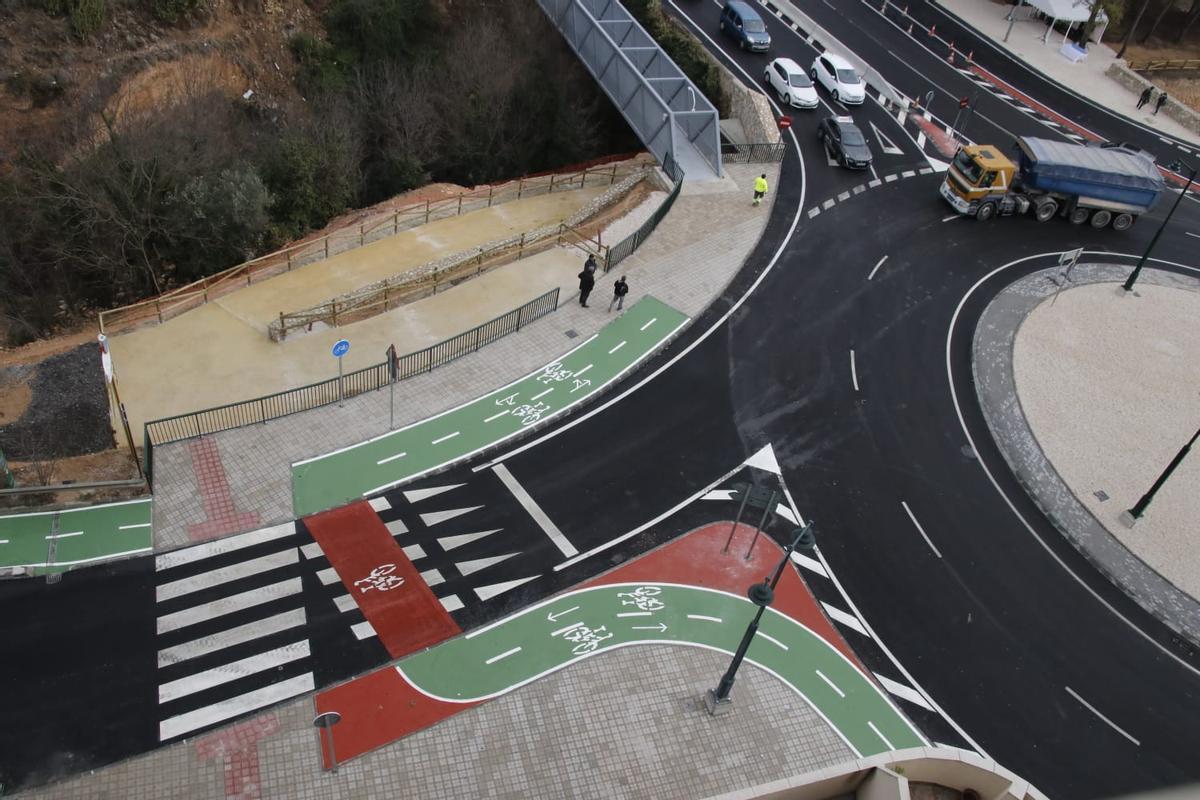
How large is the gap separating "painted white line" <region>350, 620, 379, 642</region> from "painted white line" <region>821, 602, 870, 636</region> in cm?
1065

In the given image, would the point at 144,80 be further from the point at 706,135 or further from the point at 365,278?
the point at 706,135

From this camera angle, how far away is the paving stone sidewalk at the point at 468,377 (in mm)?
22047

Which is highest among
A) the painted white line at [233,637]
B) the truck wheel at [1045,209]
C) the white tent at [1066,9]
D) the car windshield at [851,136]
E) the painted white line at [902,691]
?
the white tent at [1066,9]

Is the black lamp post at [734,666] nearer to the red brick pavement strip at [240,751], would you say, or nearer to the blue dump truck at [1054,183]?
the red brick pavement strip at [240,751]

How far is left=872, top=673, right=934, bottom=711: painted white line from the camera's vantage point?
20297 mm

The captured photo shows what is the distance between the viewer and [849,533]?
23.8 meters

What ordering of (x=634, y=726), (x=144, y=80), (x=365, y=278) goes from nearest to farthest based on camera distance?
(x=634, y=726) → (x=365, y=278) → (x=144, y=80)

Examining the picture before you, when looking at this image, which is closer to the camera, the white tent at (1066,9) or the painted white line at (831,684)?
the painted white line at (831,684)

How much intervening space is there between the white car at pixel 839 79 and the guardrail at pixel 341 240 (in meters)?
10.4

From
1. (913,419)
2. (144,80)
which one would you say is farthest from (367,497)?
(144,80)

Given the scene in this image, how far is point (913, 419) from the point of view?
89.8ft

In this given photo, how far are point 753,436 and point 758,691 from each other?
26.7 ft

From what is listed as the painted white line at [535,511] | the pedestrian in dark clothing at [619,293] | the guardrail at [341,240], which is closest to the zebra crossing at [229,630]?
the painted white line at [535,511]

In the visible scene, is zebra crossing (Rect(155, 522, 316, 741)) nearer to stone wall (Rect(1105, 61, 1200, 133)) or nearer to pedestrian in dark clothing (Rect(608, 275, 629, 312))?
pedestrian in dark clothing (Rect(608, 275, 629, 312))
